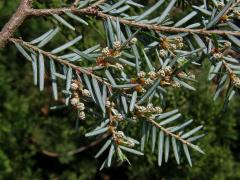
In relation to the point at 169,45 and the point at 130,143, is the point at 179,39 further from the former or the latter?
the point at 130,143

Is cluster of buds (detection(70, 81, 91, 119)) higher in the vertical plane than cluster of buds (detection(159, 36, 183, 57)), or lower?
lower

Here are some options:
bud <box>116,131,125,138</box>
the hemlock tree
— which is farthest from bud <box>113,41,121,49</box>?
bud <box>116,131,125,138</box>

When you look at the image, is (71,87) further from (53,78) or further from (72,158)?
(72,158)

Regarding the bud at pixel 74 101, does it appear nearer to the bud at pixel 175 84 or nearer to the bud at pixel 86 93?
the bud at pixel 86 93

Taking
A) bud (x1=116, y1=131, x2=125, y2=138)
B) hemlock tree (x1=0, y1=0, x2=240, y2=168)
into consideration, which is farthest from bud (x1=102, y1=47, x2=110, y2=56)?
bud (x1=116, y1=131, x2=125, y2=138)

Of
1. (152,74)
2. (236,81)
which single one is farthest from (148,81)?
(236,81)

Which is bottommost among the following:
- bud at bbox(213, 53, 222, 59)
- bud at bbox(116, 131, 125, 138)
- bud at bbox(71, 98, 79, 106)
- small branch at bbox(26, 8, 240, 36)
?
bud at bbox(116, 131, 125, 138)

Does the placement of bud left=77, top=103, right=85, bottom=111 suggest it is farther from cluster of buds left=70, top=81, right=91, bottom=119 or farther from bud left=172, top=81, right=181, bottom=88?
bud left=172, top=81, right=181, bottom=88
